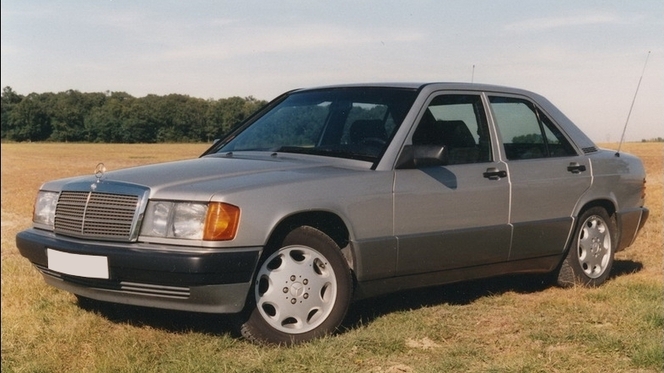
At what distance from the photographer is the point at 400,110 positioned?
5.62m

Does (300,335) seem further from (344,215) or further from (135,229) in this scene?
(135,229)

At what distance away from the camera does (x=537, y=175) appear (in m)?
6.27

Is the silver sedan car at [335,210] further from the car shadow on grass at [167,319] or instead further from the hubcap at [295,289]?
the car shadow on grass at [167,319]

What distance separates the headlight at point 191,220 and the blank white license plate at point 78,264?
0.99 feet

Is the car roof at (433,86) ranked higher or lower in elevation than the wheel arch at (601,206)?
higher

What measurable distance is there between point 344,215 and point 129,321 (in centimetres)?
152

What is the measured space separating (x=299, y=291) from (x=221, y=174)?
83 centimetres

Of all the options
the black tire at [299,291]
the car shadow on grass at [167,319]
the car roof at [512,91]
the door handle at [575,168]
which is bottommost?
the car shadow on grass at [167,319]

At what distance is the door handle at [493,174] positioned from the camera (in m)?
5.85

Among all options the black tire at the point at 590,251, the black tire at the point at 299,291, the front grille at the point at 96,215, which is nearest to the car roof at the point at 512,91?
the black tire at the point at 590,251

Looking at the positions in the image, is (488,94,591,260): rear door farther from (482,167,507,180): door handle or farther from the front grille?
the front grille

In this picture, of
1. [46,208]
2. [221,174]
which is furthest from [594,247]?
[46,208]

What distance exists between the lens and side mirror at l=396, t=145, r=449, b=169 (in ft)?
17.0

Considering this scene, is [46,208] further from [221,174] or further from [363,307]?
[363,307]
